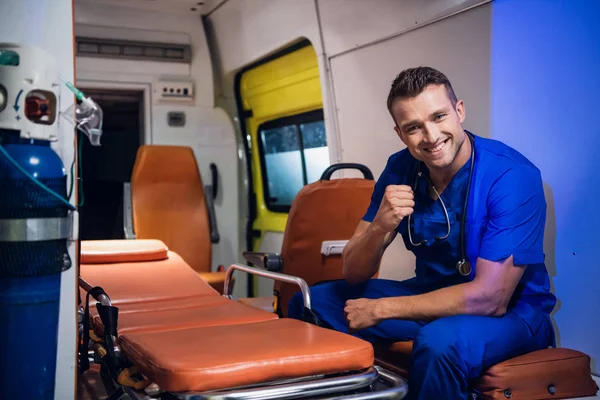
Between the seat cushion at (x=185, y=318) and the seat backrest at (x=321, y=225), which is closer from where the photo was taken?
the seat cushion at (x=185, y=318)

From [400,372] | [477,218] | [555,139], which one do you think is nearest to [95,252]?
[400,372]

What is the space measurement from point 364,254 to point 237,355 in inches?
37.2

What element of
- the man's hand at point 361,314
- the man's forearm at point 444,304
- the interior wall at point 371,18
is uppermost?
the interior wall at point 371,18

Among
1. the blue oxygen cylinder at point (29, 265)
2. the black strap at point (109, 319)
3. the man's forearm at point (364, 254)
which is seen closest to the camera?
the blue oxygen cylinder at point (29, 265)

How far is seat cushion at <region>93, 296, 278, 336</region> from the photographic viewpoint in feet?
7.72

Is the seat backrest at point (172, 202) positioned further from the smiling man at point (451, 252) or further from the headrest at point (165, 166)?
the smiling man at point (451, 252)

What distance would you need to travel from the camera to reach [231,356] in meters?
1.79

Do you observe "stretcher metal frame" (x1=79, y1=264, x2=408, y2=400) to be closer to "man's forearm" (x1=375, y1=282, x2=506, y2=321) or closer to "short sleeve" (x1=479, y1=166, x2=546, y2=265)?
"man's forearm" (x1=375, y1=282, x2=506, y2=321)

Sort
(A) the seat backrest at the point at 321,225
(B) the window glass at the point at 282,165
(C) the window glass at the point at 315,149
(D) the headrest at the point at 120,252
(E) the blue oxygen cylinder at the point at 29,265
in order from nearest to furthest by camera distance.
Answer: (E) the blue oxygen cylinder at the point at 29,265 < (A) the seat backrest at the point at 321,225 < (D) the headrest at the point at 120,252 < (C) the window glass at the point at 315,149 < (B) the window glass at the point at 282,165

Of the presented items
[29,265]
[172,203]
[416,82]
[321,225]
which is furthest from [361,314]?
Answer: [172,203]

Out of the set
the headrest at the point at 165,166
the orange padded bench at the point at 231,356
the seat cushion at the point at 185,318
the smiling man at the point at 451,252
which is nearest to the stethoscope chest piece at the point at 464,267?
the smiling man at the point at 451,252

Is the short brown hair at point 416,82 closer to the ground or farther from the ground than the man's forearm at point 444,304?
farther from the ground

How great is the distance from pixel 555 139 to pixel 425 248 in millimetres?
757

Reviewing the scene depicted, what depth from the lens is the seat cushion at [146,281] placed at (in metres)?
2.96
